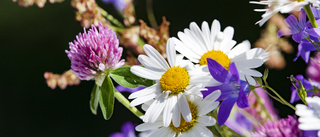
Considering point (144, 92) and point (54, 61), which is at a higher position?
point (54, 61)

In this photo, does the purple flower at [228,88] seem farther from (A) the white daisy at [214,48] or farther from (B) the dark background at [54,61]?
(B) the dark background at [54,61]

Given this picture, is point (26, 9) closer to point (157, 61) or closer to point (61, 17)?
point (61, 17)

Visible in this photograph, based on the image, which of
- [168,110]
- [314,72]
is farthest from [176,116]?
[314,72]

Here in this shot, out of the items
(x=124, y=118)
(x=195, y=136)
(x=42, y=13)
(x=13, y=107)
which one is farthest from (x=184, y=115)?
(x=42, y=13)

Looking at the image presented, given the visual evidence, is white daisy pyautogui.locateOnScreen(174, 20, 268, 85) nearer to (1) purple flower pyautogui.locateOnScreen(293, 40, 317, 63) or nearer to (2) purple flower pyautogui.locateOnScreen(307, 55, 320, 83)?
(1) purple flower pyautogui.locateOnScreen(293, 40, 317, 63)

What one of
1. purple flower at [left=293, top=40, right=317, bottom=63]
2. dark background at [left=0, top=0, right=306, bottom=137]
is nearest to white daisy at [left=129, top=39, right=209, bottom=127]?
purple flower at [left=293, top=40, right=317, bottom=63]

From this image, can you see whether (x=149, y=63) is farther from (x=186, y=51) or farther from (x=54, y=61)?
(x=54, y=61)
